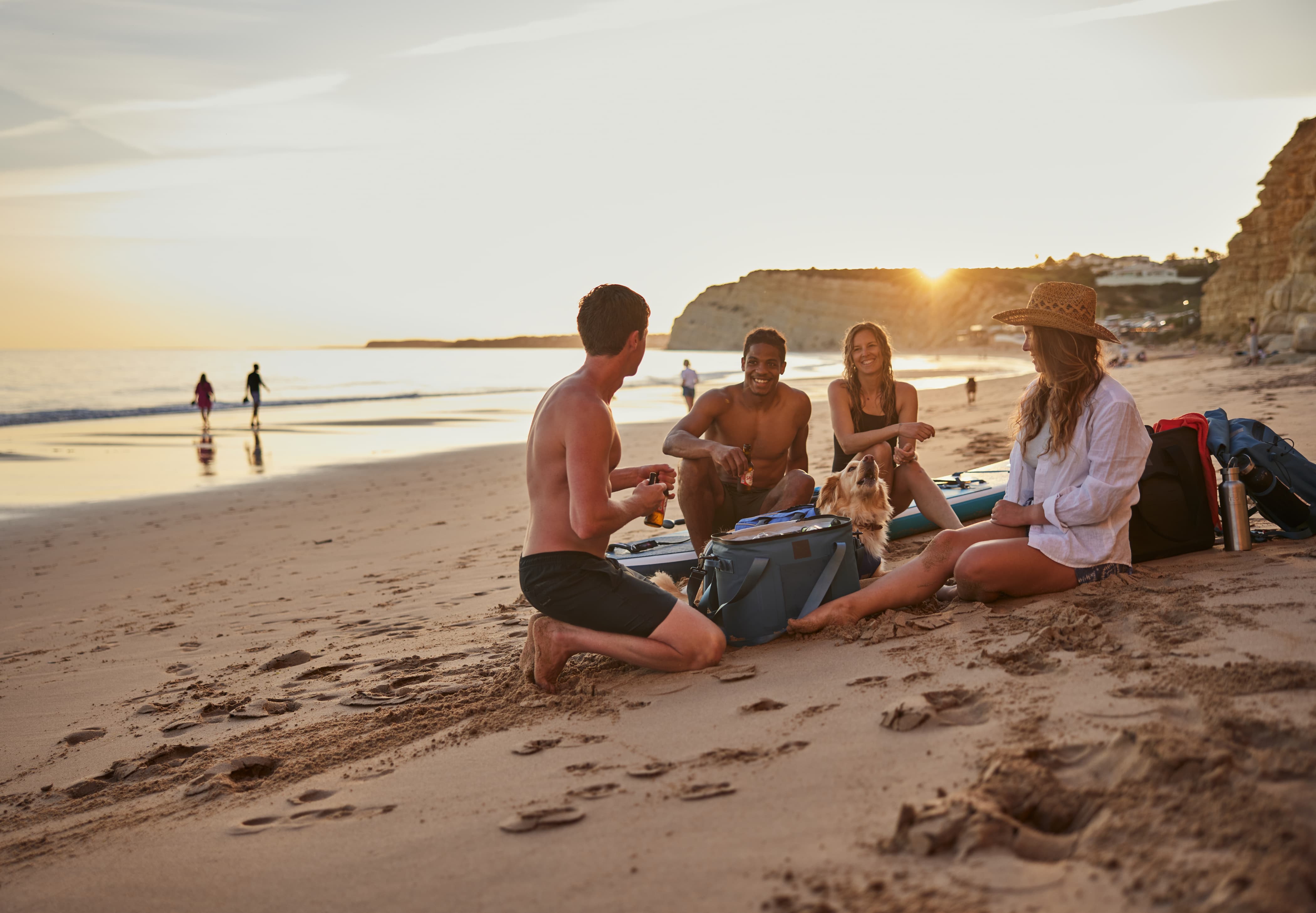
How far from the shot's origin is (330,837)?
2457mm

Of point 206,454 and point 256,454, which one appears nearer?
point 256,454

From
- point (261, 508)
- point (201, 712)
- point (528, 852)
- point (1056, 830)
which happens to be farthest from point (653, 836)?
point (261, 508)

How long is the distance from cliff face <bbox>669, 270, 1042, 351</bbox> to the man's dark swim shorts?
8130cm

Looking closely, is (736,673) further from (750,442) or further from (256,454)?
(256,454)

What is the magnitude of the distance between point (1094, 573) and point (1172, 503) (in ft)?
2.18

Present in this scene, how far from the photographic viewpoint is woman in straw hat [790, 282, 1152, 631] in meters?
3.69

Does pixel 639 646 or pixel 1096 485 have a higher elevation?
pixel 1096 485

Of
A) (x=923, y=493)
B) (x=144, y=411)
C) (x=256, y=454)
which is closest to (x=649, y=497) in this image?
(x=923, y=493)

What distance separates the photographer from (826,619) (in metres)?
3.88

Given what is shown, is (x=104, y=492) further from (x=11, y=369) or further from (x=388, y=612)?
(x=11, y=369)

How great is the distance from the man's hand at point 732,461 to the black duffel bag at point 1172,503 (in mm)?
1815

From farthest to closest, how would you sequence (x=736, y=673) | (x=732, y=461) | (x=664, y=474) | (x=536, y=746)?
(x=732, y=461) → (x=664, y=474) → (x=736, y=673) → (x=536, y=746)

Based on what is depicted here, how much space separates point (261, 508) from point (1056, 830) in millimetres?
10427

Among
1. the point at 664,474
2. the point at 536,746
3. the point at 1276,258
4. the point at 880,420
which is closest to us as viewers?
the point at 536,746
